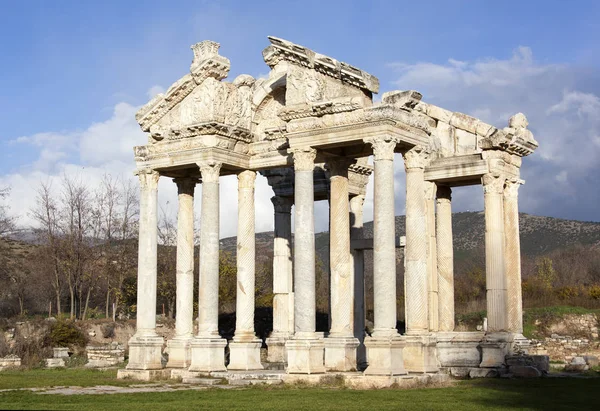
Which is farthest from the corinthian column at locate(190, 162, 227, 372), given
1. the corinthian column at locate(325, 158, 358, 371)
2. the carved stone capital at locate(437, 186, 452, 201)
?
the carved stone capital at locate(437, 186, 452, 201)

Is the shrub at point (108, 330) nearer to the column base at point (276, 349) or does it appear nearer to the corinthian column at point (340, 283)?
the column base at point (276, 349)

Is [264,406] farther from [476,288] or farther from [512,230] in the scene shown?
[476,288]

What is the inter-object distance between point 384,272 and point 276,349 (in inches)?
409

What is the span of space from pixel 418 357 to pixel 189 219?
36.2ft

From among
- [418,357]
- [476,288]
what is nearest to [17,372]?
[418,357]

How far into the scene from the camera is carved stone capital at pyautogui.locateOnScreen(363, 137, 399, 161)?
87.2 feet

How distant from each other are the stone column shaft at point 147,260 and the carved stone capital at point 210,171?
2.54 metres

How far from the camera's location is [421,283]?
90.6 ft

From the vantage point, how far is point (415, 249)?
2788 cm

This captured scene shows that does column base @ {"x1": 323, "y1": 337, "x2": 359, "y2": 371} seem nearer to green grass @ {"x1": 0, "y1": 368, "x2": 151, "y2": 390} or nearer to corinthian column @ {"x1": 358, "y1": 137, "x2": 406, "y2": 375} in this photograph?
corinthian column @ {"x1": 358, "y1": 137, "x2": 406, "y2": 375}

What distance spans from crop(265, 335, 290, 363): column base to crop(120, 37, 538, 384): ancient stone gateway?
0.05 meters

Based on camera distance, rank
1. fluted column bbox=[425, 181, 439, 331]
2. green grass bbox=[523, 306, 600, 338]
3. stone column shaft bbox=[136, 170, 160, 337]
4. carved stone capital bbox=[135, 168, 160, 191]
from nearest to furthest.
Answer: stone column shaft bbox=[136, 170, 160, 337] < carved stone capital bbox=[135, 168, 160, 191] < fluted column bbox=[425, 181, 439, 331] < green grass bbox=[523, 306, 600, 338]

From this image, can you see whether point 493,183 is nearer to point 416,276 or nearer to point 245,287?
point 416,276

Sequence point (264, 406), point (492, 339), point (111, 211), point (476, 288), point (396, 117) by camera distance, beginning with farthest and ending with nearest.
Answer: point (476, 288) → point (111, 211) → point (492, 339) → point (396, 117) → point (264, 406)
